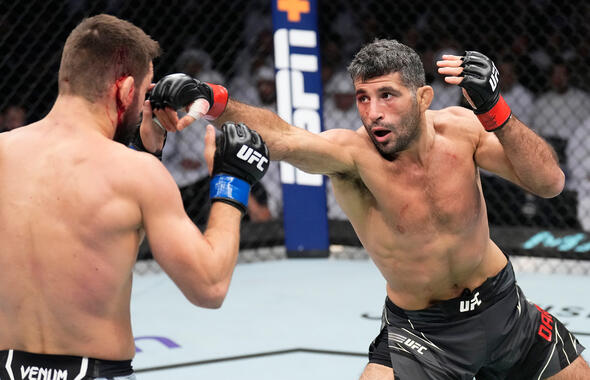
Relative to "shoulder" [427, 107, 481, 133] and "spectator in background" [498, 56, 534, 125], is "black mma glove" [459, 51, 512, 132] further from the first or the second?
"spectator in background" [498, 56, 534, 125]

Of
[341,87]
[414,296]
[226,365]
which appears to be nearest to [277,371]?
[226,365]

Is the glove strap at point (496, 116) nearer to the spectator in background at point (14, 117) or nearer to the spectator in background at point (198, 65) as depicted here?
the spectator in background at point (198, 65)

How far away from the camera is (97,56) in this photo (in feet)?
5.32

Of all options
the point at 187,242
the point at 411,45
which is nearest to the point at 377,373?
the point at 187,242

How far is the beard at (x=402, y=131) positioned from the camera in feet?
7.59

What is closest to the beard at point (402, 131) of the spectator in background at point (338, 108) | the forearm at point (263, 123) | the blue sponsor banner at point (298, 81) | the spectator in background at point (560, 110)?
the forearm at point (263, 123)

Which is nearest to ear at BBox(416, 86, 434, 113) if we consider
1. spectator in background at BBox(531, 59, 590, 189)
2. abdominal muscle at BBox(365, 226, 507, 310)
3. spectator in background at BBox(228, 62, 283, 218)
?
abdominal muscle at BBox(365, 226, 507, 310)

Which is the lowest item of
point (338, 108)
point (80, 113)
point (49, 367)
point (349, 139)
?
point (338, 108)

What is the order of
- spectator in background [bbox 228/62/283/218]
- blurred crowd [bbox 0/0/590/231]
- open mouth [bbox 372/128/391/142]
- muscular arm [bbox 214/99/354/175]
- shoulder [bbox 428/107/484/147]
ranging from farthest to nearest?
spectator in background [bbox 228/62/283/218], blurred crowd [bbox 0/0/590/231], shoulder [bbox 428/107/484/147], open mouth [bbox 372/128/391/142], muscular arm [bbox 214/99/354/175]

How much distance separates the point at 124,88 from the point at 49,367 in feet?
1.85

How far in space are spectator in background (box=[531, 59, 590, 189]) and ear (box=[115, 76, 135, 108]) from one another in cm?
350

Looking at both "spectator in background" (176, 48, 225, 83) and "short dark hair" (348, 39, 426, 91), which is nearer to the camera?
"short dark hair" (348, 39, 426, 91)

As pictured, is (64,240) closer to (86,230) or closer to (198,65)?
(86,230)

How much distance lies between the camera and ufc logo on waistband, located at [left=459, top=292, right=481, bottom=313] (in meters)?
2.37
